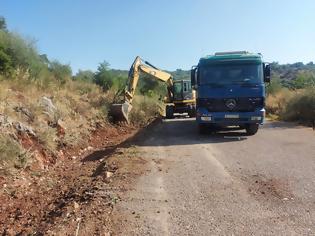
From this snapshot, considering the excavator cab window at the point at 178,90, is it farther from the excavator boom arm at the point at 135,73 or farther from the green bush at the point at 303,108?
the green bush at the point at 303,108

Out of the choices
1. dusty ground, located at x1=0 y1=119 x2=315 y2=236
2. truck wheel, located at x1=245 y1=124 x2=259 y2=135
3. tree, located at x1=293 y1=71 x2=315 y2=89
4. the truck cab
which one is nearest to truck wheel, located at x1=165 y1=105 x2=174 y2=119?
tree, located at x1=293 y1=71 x2=315 y2=89

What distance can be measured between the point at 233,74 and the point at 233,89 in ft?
1.93

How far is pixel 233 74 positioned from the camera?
17750 mm

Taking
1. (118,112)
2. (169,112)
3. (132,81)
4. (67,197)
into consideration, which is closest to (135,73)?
(132,81)

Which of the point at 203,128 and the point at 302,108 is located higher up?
the point at 302,108

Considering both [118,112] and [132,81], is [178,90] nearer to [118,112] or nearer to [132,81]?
[132,81]

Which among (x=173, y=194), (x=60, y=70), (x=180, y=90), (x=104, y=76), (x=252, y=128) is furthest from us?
(x=104, y=76)

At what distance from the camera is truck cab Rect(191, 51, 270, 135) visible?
57.8 ft

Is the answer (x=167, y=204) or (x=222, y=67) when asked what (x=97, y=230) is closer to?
(x=167, y=204)

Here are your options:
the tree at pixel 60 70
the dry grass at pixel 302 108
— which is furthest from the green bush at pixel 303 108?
the tree at pixel 60 70

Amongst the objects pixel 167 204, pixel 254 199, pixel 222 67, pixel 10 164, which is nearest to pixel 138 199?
pixel 167 204

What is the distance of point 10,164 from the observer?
36.9 ft

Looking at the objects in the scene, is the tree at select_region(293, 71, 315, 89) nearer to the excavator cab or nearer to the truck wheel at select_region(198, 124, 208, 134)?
the excavator cab

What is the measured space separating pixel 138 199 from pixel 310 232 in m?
3.13
